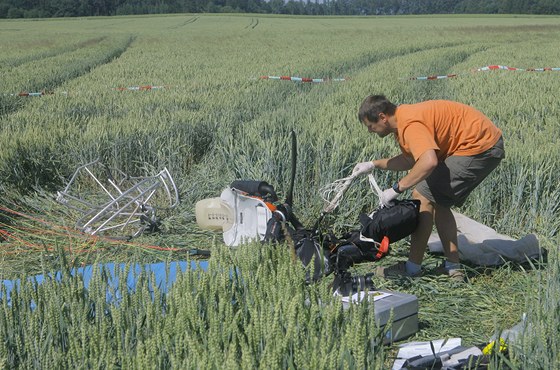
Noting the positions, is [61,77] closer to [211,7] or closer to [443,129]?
[443,129]

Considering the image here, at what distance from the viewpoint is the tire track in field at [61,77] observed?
35.3ft

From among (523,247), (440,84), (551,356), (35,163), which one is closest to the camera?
(551,356)

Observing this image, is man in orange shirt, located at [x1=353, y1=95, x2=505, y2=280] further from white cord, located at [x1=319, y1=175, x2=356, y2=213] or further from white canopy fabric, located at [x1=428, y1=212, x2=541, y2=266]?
white canopy fabric, located at [x1=428, y1=212, x2=541, y2=266]

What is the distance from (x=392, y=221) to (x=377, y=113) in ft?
1.74

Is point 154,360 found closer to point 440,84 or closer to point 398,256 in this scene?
point 398,256

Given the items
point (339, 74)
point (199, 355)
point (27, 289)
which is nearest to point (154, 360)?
point (199, 355)

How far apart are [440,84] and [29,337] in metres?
11.0

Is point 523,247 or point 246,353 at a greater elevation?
point 246,353

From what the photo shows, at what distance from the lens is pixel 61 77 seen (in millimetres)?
15391

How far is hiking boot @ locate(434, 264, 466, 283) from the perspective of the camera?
3921 mm

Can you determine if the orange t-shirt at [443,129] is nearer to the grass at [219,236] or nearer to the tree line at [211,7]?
the grass at [219,236]

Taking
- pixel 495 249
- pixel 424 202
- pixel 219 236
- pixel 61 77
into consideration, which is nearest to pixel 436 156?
pixel 424 202

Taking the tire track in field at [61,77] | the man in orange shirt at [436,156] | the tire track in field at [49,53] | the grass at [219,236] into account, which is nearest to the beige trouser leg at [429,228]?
the man in orange shirt at [436,156]

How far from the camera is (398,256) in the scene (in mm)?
4492
